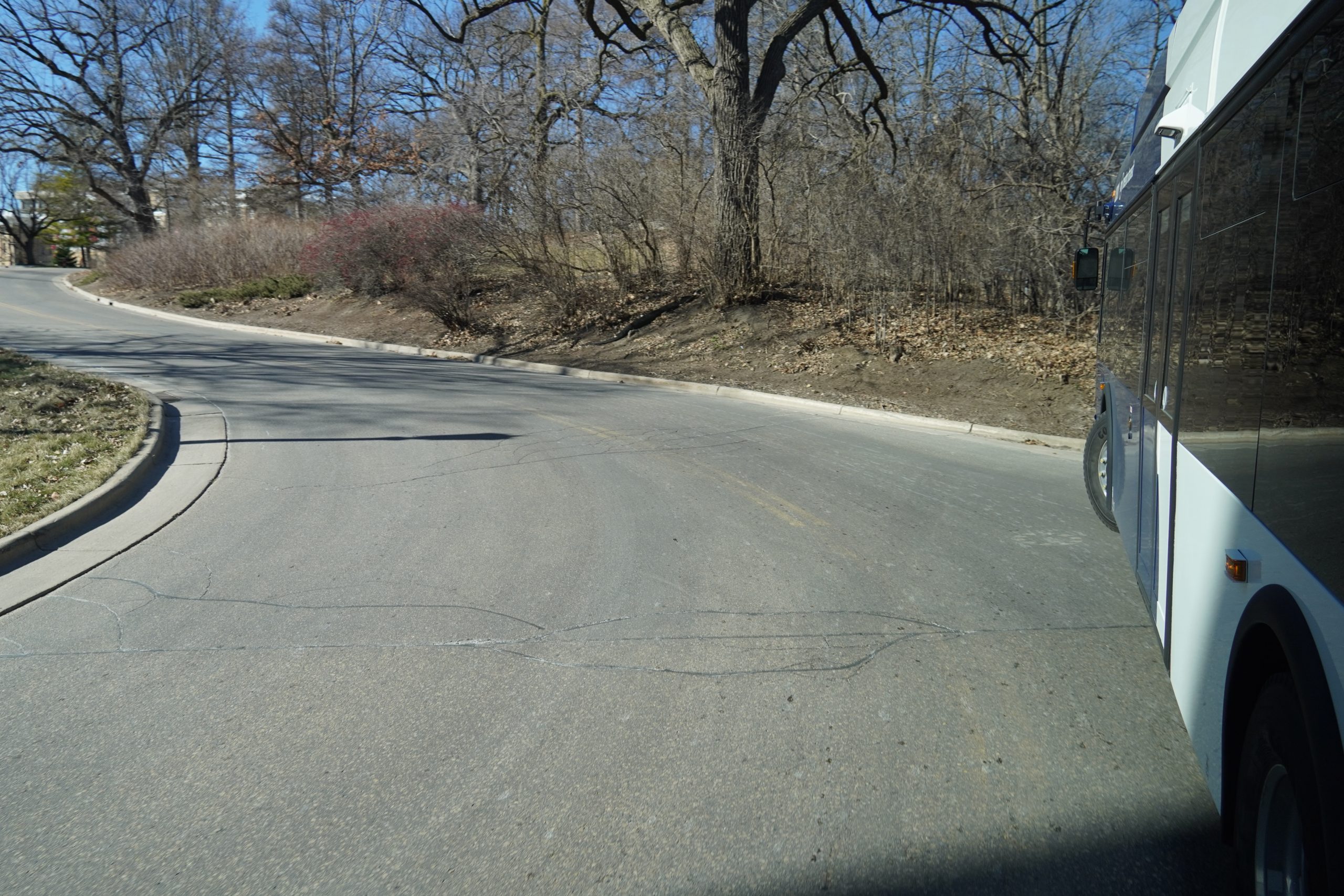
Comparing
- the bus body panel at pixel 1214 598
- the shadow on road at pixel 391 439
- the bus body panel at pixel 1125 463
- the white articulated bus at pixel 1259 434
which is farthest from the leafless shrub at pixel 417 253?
the bus body panel at pixel 1214 598

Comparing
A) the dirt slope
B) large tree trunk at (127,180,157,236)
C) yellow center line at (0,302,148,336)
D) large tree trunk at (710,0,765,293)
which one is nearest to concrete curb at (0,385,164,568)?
the dirt slope

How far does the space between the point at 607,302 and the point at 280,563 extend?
15966mm

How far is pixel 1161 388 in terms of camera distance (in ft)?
13.7

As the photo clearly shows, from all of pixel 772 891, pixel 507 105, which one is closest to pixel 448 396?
pixel 772 891

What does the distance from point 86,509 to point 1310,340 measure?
7.77m

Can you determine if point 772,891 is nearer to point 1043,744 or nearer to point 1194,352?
point 1043,744

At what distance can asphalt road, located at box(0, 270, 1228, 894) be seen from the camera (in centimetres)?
311

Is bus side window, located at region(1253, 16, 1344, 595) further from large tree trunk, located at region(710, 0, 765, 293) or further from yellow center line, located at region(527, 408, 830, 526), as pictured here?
large tree trunk, located at region(710, 0, 765, 293)

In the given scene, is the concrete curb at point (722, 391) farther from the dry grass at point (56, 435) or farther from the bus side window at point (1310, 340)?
the bus side window at point (1310, 340)

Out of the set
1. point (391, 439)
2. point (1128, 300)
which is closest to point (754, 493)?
point (1128, 300)

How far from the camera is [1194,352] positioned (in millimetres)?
3502

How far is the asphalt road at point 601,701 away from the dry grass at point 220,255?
2641cm

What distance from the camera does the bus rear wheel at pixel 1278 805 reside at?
2.00 meters

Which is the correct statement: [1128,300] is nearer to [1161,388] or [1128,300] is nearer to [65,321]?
[1161,388]
